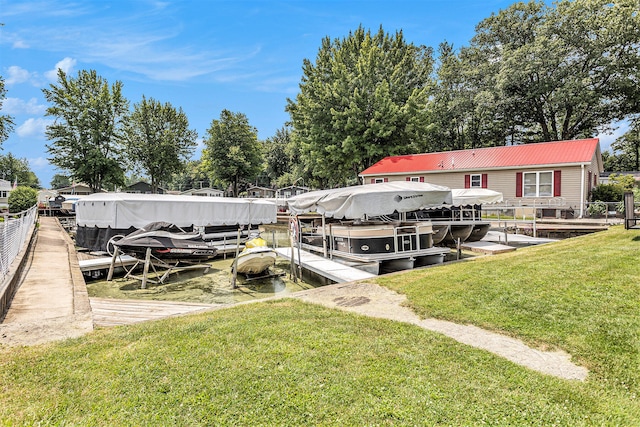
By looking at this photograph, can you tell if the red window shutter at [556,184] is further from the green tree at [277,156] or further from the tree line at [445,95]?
the green tree at [277,156]

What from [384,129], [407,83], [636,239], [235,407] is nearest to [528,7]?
[407,83]

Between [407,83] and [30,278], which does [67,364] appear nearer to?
[30,278]

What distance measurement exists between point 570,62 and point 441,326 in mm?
34543

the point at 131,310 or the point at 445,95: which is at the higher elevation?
the point at 445,95

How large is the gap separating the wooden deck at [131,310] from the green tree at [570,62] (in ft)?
108

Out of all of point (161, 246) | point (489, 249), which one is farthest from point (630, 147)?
point (161, 246)

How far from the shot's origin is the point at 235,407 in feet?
9.59

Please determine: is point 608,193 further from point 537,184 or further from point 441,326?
point 441,326

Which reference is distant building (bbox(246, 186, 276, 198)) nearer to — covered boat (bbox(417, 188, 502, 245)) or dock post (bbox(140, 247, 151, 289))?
covered boat (bbox(417, 188, 502, 245))

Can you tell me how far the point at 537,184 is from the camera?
2139 centimetres

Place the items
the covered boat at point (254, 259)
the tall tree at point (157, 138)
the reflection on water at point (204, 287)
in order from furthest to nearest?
1. the tall tree at point (157, 138)
2. the covered boat at point (254, 259)
3. the reflection on water at point (204, 287)

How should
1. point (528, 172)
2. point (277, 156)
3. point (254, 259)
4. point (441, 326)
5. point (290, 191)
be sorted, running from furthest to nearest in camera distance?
point (277, 156) → point (290, 191) → point (528, 172) → point (254, 259) → point (441, 326)

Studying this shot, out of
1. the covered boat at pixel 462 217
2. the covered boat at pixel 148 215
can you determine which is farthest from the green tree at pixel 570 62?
the covered boat at pixel 148 215

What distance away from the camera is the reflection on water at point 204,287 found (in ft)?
30.6
